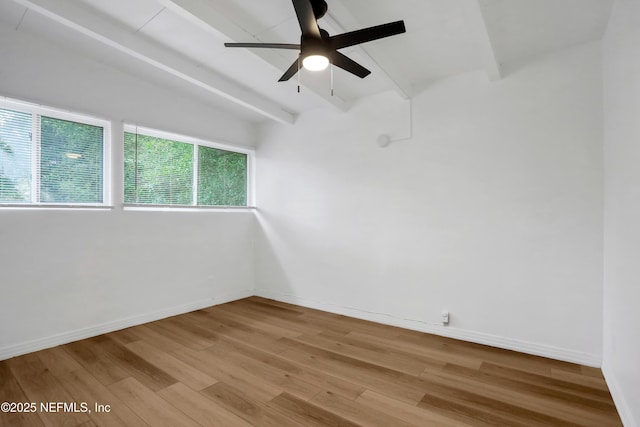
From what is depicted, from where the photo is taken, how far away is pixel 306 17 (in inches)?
63.4

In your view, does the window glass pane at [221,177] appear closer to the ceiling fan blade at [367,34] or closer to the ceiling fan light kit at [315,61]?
the ceiling fan light kit at [315,61]

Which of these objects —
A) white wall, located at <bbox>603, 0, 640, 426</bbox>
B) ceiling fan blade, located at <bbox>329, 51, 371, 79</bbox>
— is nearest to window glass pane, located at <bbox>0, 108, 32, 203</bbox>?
ceiling fan blade, located at <bbox>329, 51, 371, 79</bbox>

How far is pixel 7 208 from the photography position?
262cm

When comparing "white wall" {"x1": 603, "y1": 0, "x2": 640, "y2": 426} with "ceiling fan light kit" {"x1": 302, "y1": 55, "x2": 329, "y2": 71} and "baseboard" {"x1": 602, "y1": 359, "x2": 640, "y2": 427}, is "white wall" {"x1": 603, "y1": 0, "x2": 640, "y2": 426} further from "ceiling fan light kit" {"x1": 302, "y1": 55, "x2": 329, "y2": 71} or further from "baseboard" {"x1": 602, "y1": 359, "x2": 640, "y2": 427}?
"ceiling fan light kit" {"x1": 302, "y1": 55, "x2": 329, "y2": 71}

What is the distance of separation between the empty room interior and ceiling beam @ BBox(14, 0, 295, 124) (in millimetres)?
17

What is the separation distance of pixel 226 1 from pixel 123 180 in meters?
2.26

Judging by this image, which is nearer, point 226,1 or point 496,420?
point 496,420

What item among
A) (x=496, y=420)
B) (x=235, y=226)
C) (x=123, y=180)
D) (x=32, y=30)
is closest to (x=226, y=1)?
(x=32, y=30)

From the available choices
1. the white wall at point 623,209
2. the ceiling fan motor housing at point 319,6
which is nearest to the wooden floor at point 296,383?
the white wall at point 623,209

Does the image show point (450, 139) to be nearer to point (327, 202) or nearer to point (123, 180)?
point (327, 202)

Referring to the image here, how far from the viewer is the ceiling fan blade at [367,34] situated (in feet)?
5.44

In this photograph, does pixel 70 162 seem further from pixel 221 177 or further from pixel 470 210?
pixel 470 210

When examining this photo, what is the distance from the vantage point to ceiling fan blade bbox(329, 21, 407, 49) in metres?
1.66

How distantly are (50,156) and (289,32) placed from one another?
2.57m
